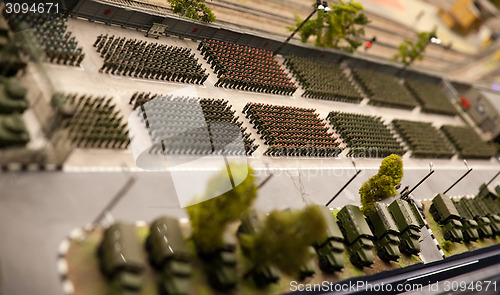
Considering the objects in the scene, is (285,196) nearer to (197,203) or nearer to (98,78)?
(197,203)

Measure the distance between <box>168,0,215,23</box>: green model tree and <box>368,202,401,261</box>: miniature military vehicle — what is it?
25956 millimetres

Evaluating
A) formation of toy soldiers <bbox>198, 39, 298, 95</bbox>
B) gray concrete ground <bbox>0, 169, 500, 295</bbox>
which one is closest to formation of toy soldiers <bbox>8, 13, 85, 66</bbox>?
gray concrete ground <bbox>0, 169, 500, 295</bbox>

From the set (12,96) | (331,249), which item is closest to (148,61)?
(12,96)

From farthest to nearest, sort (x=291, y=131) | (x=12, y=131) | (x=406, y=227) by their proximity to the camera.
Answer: (x=291, y=131), (x=406, y=227), (x=12, y=131)

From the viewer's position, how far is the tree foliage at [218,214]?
28.4m

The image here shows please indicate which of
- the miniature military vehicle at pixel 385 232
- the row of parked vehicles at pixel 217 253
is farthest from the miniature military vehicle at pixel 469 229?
the miniature military vehicle at pixel 385 232

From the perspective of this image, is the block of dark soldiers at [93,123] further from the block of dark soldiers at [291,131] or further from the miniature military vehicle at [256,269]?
the block of dark soldiers at [291,131]

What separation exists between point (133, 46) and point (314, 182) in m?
21.2

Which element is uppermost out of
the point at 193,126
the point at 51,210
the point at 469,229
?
the point at 193,126

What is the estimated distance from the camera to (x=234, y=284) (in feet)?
96.5

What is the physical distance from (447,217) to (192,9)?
3455cm

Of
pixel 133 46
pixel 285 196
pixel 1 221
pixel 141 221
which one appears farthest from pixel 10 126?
pixel 285 196

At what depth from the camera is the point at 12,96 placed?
2898 centimetres

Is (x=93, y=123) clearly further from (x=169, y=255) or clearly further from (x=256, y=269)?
(x=256, y=269)
